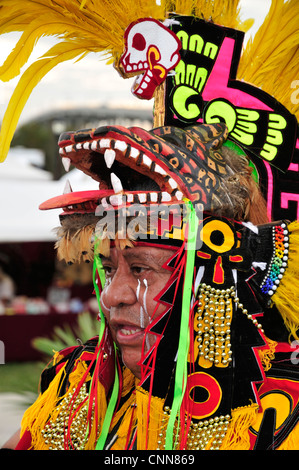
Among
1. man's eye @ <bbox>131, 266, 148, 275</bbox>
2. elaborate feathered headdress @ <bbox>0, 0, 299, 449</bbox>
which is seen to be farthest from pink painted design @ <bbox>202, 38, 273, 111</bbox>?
man's eye @ <bbox>131, 266, 148, 275</bbox>

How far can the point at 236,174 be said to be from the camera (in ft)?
6.20

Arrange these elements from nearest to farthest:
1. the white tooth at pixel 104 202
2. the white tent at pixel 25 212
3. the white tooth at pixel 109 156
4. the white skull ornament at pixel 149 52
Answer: the white tooth at pixel 109 156, the white tooth at pixel 104 202, the white skull ornament at pixel 149 52, the white tent at pixel 25 212

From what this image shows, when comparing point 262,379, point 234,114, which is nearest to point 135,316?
point 262,379

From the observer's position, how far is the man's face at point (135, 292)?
5.90ft

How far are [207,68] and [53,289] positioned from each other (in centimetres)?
782

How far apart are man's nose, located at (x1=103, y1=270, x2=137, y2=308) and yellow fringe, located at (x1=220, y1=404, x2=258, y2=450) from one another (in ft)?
1.64

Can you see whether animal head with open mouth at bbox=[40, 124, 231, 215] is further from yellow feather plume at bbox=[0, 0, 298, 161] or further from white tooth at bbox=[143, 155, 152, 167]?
yellow feather plume at bbox=[0, 0, 298, 161]

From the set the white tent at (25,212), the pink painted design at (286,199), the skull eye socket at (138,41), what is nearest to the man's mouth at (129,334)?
the pink painted design at (286,199)

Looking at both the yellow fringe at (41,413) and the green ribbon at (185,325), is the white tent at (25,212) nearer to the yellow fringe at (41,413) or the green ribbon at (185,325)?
the yellow fringe at (41,413)

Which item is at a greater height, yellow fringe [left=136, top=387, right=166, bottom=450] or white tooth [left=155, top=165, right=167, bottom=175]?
white tooth [left=155, top=165, right=167, bottom=175]

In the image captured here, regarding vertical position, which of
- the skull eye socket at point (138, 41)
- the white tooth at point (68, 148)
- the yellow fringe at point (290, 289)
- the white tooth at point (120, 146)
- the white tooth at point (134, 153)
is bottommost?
the yellow fringe at point (290, 289)

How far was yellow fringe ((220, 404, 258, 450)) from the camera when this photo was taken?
1.75 meters

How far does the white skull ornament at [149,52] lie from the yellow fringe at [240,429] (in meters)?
1.17
